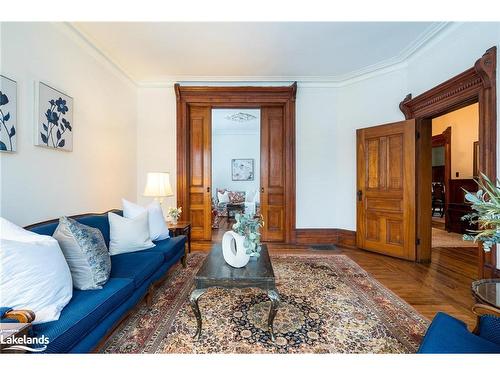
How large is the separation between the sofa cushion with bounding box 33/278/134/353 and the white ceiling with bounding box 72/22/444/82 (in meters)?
2.91

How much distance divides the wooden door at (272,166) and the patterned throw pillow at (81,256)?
124 inches

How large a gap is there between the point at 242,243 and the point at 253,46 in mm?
2789

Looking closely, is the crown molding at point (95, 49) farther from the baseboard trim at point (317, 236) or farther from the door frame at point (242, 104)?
the baseboard trim at point (317, 236)

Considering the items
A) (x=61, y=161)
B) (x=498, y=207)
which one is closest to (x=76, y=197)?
(x=61, y=161)

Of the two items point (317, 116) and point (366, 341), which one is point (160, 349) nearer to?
point (366, 341)

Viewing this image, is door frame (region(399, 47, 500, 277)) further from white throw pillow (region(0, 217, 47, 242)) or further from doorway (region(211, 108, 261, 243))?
doorway (region(211, 108, 261, 243))

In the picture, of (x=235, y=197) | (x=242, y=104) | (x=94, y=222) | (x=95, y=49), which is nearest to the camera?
(x=94, y=222)

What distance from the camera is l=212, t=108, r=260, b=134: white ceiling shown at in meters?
6.45

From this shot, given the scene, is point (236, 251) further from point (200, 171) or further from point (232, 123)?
point (232, 123)

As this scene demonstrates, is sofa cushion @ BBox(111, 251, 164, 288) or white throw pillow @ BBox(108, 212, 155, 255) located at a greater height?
white throw pillow @ BBox(108, 212, 155, 255)

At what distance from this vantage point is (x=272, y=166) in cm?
448

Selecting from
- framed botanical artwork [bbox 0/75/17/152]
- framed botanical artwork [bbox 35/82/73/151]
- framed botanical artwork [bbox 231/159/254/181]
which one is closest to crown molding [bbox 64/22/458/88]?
framed botanical artwork [bbox 35/82/73/151]

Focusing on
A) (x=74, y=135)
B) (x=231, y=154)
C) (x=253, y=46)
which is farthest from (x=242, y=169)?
(x=74, y=135)
